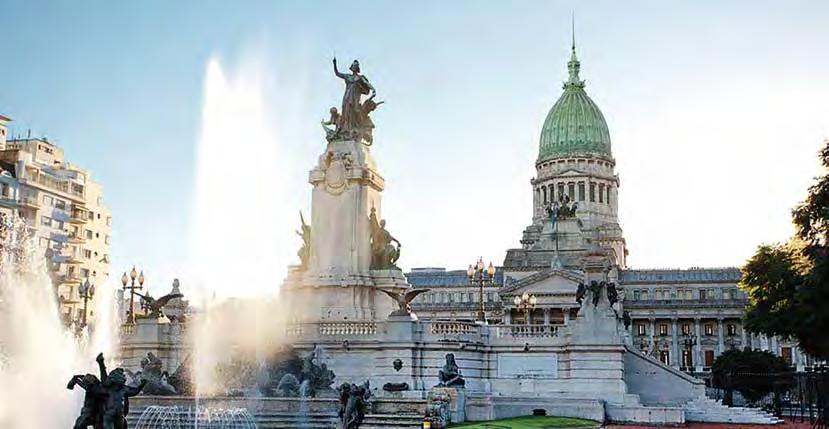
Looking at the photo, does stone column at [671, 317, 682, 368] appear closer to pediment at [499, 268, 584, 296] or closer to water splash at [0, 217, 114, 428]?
pediment at [499, 268, 584, 296]

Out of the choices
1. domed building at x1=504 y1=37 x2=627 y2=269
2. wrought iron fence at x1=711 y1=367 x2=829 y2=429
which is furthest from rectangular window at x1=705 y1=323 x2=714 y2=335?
wrought iron fence at x1=711 y1=367 x2=829 y2=429

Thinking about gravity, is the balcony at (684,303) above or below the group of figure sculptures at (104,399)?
above

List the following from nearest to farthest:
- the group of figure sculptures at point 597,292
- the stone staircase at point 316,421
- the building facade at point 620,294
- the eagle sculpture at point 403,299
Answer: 1. the stone staircase at point 316,421
2. the eagle sculpture at point 403,299
3. the group of figure sculptures at point 597,292
4. the building facade at point 620,294

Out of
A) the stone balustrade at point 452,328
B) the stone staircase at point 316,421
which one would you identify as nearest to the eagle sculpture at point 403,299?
the stone balustrade at point 452,328

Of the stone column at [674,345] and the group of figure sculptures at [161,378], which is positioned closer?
the group of figure sculptures at [161,378]

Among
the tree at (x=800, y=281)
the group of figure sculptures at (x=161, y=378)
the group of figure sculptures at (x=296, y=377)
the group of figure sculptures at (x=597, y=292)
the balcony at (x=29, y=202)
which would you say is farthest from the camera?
the balcony at (x=29, y=202)

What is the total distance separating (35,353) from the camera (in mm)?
38906

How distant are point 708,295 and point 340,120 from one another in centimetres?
9924

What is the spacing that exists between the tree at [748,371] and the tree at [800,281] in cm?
1890

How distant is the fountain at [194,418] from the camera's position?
30.3m

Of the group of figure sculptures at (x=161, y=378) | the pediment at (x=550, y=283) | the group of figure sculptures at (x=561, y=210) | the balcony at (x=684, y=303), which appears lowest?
the group of figure sculptures at (x=161, y=378)

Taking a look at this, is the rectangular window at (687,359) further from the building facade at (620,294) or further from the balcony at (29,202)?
the balcony at (29,202)

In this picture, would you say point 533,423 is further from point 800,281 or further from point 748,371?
point 748,371

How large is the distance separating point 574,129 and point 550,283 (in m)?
41.3
